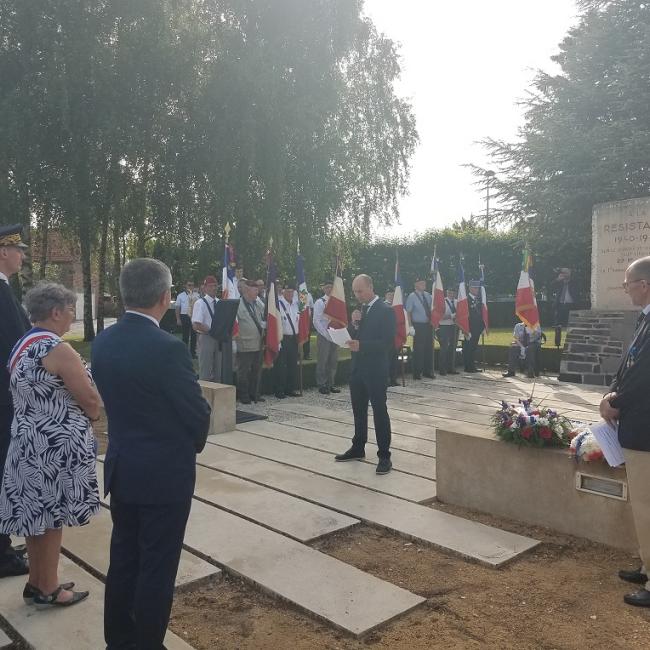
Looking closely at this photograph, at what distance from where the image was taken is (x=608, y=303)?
40.7 feet

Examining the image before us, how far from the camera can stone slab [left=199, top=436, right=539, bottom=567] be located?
404 cm

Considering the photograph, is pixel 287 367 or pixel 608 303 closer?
pixel 287 367

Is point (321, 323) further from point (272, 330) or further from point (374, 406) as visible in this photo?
point (374, 406)

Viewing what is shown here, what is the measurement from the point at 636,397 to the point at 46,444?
312 centimetres

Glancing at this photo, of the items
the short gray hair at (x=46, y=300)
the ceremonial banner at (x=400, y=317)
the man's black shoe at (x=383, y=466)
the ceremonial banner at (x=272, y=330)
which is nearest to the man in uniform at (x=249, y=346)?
the ceremonial banner at (x=272, y=330)

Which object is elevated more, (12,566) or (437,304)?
(437,304)

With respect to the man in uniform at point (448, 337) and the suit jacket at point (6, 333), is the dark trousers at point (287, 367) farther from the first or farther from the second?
the suit jacket at point (6, 333)

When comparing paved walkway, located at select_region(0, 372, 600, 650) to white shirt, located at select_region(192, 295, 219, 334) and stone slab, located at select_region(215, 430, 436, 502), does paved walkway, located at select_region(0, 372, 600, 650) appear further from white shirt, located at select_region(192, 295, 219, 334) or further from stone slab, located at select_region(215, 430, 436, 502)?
white shirt, located at select_region(192, 295, 219, 334)

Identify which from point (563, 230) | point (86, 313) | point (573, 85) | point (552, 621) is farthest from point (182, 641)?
point (573, 85)

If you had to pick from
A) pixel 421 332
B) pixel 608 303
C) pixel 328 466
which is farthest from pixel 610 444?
pixel 608 303

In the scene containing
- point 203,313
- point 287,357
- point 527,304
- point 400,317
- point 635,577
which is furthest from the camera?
point 527,304

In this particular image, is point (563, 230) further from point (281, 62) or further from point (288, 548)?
point (288, 548)

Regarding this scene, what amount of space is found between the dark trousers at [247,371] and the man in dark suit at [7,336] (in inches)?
237

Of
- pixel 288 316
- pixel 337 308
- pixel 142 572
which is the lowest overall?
pixel 142 572
